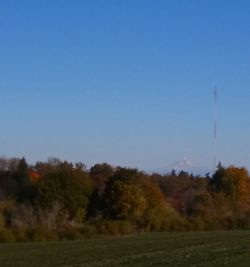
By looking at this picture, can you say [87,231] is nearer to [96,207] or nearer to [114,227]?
[114,227]

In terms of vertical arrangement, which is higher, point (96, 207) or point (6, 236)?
point (96, 207)

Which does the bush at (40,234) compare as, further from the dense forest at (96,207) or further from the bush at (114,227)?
the bush at (114,227)

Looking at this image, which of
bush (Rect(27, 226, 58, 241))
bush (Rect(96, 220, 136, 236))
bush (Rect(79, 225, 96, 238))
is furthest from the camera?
bush (Rect(96, 220, 136, 236))

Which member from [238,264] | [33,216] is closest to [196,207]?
[33,216]

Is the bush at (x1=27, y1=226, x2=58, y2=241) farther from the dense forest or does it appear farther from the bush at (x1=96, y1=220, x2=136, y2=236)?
Answer: the bush at (x1=96, y1=220, x2=136, y2=236)

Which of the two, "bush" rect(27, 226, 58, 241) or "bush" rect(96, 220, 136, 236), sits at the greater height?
"bush" rect(96, 220, 136, 236)

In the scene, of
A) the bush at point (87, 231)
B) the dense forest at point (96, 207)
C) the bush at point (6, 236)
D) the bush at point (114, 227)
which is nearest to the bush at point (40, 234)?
the dense forest at point (96, 207)

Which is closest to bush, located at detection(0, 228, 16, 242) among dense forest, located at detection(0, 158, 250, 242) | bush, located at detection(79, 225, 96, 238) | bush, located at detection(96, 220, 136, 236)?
dense forest, located at detection(0, 158, 250, 242)

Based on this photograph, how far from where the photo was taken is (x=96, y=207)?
330ft

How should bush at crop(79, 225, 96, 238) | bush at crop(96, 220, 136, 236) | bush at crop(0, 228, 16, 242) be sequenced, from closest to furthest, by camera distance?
bush at crop(0, 228, 16, 242) < bush at crop(79, 225, 96, 238) < bush at crop(96, 220, 136, 236)

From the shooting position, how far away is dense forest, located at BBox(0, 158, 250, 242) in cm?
8512

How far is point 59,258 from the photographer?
45.0 m

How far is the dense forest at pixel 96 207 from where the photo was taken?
85.1 m

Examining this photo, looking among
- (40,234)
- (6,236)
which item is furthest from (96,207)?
(6,236)
